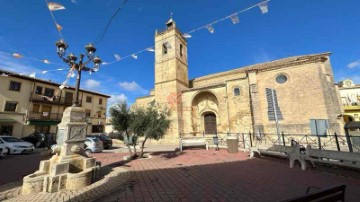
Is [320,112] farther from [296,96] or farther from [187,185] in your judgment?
[187,185]

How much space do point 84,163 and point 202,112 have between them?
56.8ft

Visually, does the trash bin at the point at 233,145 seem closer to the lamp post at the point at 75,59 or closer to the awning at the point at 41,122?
the lamp post at the point at 75,59

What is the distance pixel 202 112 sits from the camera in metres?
21.4

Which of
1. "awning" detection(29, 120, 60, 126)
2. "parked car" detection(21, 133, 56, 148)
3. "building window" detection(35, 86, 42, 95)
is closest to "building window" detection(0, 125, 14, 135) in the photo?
"awning" detection(29, 120, 60, 126)

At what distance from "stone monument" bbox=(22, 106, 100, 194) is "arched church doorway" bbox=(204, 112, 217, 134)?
16.8 meters

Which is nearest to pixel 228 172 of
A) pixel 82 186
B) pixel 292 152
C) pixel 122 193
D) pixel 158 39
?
pixel 292 152

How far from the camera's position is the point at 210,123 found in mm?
20969

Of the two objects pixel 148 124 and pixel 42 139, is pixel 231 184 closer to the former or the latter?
pixel 148 124

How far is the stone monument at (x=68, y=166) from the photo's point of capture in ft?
13.9

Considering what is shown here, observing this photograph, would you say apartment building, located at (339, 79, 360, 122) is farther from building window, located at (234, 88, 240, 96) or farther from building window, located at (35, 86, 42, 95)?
building window, located at (35, 86, 42, 95)

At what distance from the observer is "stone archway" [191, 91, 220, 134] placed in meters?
20.7

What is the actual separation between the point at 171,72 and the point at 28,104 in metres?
18.0

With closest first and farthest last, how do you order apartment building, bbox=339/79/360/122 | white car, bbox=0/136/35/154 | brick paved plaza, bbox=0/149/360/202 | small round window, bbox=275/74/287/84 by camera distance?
1. brick paved plaza, bbox=0/149/360/202
2. white car, bbox=0/136/35/154
3. small round window, bbox=275/74/287/84
4. apartment building, bbox=339/79/360/122

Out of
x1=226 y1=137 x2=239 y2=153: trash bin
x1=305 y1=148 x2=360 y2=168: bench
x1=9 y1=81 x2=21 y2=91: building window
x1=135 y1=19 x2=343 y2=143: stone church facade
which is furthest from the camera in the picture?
x1=9 y1=81 x2=21 y2=91: building window
